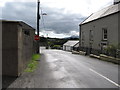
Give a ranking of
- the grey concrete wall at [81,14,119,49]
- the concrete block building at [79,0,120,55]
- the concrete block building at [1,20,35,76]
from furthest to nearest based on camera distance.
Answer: the grey concrete wall at [81,14,119,49] → the concrete block building at [79,0,120,55] → the concrete block building at [1,20,35,76]

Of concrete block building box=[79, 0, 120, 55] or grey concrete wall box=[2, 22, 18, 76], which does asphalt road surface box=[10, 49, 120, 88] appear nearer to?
grey concrete wall box=[2, 22, 18, 76]

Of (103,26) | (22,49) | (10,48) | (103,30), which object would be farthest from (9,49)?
(103,30)

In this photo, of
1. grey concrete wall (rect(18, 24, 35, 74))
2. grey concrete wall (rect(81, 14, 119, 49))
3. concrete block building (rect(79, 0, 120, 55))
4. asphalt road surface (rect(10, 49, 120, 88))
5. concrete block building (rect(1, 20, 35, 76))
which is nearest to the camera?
asphalt road surface (rect(10, 49, 120, 88))

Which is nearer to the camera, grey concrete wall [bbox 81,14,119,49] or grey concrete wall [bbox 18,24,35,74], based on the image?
grey concrete wall [bbox 18,24,35,74]

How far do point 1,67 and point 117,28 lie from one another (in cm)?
2106

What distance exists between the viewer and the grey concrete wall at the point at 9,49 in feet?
34.4

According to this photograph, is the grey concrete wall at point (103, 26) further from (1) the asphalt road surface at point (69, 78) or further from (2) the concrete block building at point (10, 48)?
(2) the concrete block building at point (10, 48)

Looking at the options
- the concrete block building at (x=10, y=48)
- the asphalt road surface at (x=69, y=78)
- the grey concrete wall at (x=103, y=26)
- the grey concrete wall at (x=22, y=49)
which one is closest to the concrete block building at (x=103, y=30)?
the grey concrete wall at (x=103, y=26)

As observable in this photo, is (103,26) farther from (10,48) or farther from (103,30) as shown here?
(10,48)

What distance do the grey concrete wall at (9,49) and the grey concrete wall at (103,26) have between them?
20.2 m

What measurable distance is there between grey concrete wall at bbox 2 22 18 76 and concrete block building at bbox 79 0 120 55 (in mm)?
19905

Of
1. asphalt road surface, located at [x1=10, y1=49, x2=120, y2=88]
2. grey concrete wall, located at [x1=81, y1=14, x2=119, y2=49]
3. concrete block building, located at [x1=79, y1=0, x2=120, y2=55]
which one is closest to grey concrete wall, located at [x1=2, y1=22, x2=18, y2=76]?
asphalt road surface, located at [x1=10, y1=49, x2=120, y2=88]

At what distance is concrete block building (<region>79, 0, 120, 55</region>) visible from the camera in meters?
28.5

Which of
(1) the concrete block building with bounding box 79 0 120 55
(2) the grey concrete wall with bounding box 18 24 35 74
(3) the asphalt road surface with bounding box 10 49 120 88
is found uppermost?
(1) the concrete block building with bounding box 79 0 120 55
